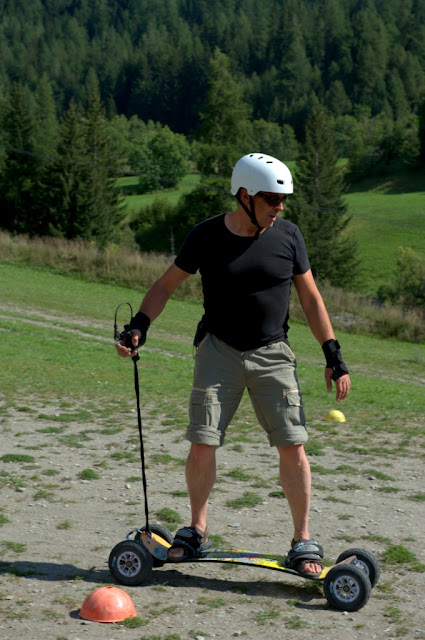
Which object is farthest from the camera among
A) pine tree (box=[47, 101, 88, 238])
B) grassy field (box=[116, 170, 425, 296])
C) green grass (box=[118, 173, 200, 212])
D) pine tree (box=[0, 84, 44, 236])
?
green grass (box=[118, 173, 200, 212])

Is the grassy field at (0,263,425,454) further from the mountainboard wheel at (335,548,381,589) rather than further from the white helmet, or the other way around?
the white helmet

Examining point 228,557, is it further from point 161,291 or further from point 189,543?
point 161,291

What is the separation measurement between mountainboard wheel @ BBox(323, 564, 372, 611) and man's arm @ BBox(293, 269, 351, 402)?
39.8 inches

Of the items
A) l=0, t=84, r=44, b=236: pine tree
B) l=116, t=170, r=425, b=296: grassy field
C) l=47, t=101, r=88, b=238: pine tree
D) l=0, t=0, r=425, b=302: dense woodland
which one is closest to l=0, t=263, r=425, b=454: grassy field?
l=0, t=0, r=425, b=302: dense woodland

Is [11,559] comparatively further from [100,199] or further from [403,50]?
[403,50]

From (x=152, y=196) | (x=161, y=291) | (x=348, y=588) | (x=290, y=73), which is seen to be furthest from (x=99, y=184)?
(x=290, y=73)

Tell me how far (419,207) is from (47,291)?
66825mm

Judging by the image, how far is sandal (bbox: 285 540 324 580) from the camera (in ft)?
15.8

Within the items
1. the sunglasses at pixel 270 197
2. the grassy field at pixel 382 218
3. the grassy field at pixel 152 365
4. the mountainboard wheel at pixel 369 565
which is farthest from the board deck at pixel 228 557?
the grassy field at pixel 382 218

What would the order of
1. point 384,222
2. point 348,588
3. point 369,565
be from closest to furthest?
point 348,588 < point 369,565 < point 384,222

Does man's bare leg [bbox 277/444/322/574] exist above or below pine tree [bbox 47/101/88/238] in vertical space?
below

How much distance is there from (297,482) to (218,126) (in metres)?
73.8

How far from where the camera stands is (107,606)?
431 cm

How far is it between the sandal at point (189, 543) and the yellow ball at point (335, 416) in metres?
5.17
